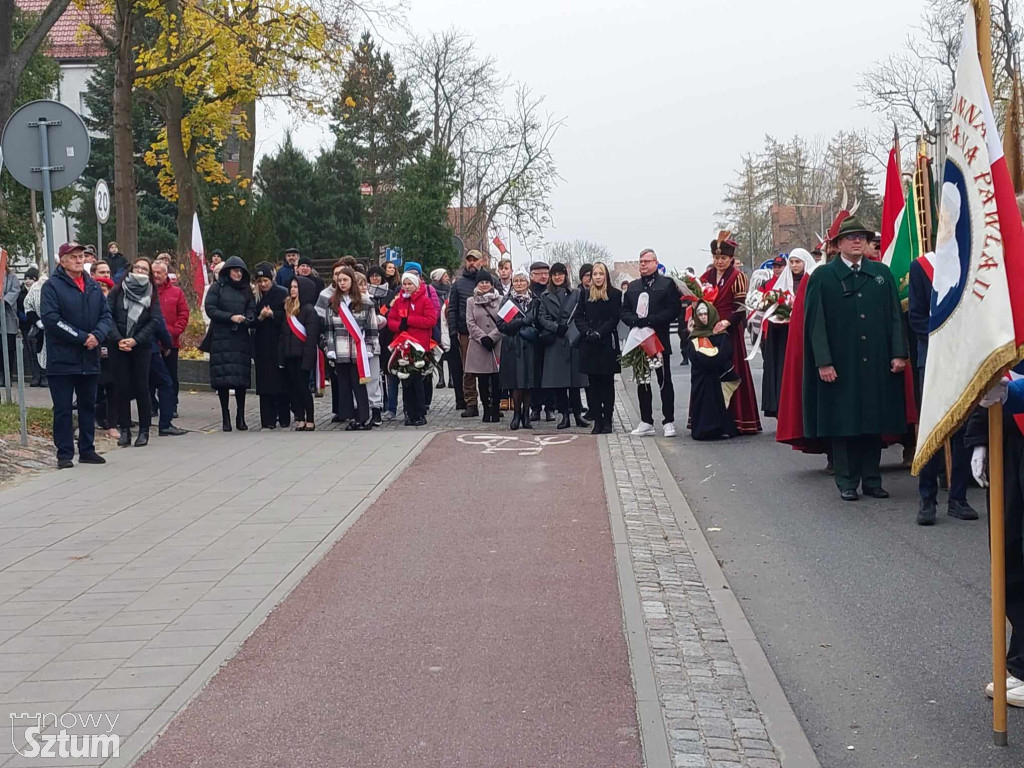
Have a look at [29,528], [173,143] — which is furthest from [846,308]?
[173,143]

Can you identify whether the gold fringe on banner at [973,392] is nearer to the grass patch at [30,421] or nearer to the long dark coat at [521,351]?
the long dark coat at [521,351]

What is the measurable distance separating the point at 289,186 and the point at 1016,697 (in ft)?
190

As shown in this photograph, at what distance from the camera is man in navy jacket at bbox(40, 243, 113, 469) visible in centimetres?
1216

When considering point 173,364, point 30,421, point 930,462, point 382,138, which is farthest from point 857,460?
point 382,138

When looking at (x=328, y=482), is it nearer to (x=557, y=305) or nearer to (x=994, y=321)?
(x=557, y=305)

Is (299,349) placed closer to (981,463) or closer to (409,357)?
(409,357)

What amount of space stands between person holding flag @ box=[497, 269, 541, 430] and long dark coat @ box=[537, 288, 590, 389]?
13cm

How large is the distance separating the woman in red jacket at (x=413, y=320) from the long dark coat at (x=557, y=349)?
1.50m

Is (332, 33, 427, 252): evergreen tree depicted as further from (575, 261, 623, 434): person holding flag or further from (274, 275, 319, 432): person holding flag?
(575, 261, 623, 434): person holding flag

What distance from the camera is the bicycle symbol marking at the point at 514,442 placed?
44.6ft

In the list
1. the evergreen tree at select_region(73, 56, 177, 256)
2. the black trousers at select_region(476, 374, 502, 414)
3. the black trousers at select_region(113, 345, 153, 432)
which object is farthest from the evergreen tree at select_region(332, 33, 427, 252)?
the black trousers at select_region(113, 345, 153, 432)

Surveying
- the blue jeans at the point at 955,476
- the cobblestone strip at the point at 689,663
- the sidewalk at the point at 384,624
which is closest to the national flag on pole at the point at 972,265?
the cobblestone strip at the point at 689,663

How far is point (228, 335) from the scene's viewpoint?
15.7m

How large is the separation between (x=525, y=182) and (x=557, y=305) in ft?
127
